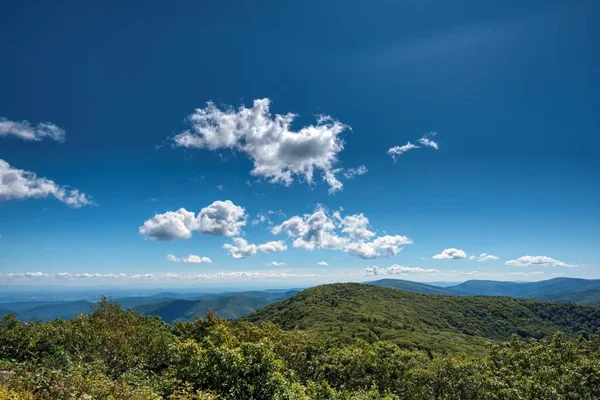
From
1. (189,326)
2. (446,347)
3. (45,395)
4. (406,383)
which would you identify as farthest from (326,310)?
(45,395)

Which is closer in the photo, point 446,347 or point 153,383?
point 153,383

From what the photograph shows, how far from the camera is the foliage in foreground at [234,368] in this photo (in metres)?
14.7

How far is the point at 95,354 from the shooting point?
23.1 metres

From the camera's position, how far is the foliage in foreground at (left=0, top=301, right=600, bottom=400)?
14.7 m

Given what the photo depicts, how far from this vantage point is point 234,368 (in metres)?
15.9

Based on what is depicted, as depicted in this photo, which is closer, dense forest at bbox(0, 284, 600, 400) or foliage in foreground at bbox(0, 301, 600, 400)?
foliage in foreground at bbox(0, 301, 600, 400)

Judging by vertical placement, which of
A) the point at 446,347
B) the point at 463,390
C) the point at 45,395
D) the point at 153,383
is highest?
the point at 45,395

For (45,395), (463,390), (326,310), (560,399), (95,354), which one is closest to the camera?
(45,395)

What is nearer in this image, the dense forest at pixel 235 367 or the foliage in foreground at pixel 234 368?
the foliage in foreground at pixel 234 368

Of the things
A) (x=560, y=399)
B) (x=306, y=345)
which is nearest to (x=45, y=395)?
(x=560, y=399)

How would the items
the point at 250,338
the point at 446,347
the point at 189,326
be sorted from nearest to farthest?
the point at 250,338 < the point at 189,326 < the point at 446,347

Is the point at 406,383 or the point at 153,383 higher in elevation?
the point at 153,383

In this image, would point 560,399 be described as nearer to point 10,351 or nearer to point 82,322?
point 82,322

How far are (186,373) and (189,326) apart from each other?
111ft
